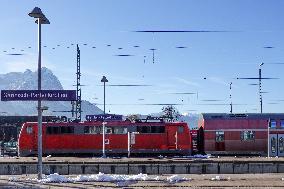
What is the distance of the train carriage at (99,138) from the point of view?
34859 mm

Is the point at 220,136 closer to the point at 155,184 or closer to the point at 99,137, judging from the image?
the point at 99,137

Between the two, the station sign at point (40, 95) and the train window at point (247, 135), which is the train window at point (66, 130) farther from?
the station sign at point (40, 95)

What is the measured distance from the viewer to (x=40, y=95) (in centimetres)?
1973

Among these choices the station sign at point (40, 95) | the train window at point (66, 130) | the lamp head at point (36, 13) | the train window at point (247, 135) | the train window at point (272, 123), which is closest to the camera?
the lamp head at point (36, 13)

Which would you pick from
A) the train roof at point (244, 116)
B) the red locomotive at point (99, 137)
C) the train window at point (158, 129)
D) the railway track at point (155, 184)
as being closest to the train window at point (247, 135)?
the train roof at point (244, 116)

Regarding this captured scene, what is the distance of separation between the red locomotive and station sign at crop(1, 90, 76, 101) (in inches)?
589

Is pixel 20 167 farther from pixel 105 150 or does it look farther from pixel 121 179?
pixel 105 150

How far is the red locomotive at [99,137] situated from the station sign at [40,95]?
15.0 m

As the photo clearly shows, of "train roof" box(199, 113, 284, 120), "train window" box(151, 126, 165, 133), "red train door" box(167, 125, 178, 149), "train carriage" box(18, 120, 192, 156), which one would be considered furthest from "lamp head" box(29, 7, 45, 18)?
"train roof" box(199, 113, 284, 120)

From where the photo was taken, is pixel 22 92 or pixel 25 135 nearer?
Result: pixel 22 92

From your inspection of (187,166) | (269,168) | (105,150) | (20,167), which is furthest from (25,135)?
(269,168)

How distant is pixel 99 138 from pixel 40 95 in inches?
621

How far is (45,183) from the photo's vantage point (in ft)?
63.2

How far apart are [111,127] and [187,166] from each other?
1150 centimetres
